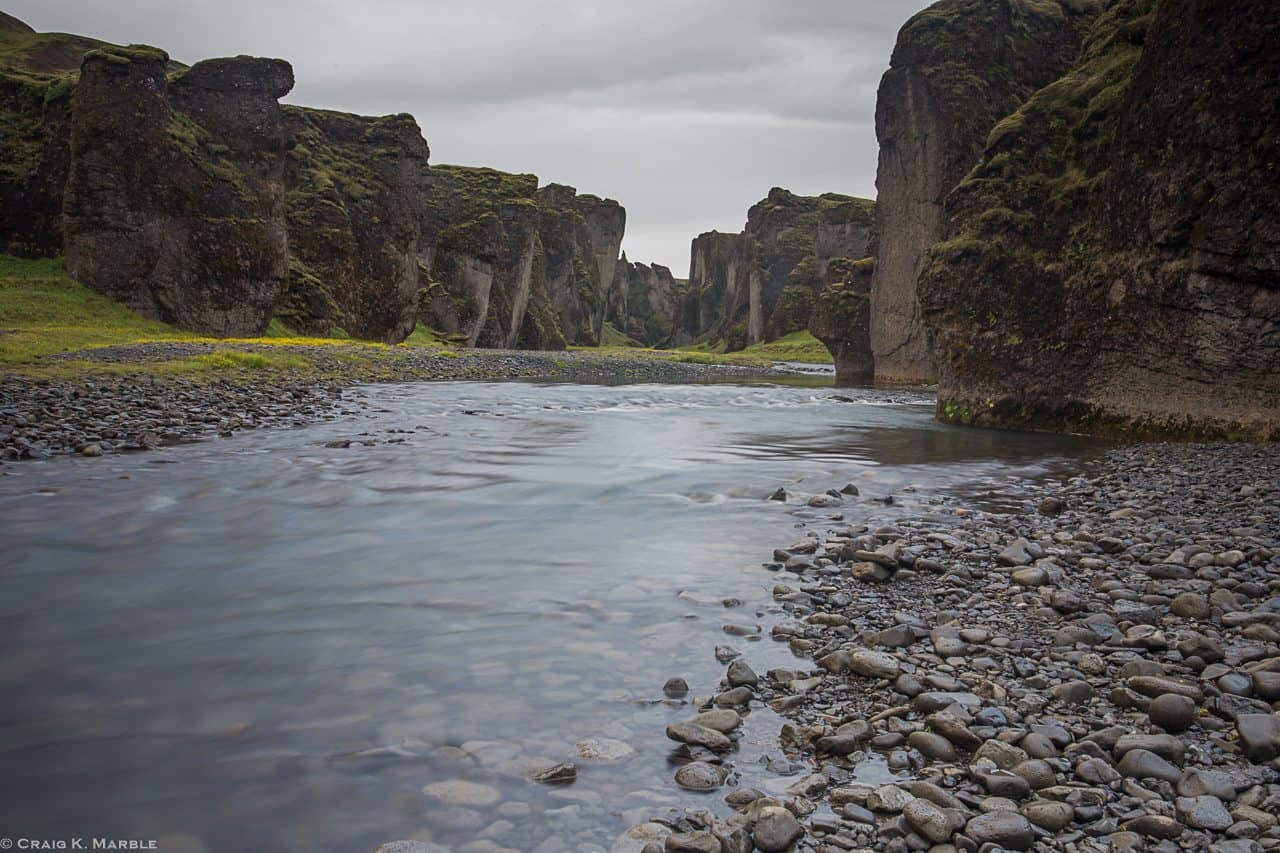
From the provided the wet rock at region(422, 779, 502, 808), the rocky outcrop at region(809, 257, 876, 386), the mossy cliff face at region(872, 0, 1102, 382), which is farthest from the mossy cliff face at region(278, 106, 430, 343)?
the wet rock at region(422, 779, 502, 808)

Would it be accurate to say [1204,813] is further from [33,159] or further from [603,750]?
[33,159]

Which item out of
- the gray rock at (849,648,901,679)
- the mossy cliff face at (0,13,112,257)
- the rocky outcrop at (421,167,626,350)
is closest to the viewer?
the gray rock at (849,648,901,679)

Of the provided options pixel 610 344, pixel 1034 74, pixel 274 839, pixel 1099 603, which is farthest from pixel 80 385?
pixel 610 344

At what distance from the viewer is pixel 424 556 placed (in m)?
8.02

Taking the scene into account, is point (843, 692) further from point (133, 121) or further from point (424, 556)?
point (133, 121)

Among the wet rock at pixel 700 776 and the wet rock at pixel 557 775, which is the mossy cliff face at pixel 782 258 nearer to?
the wet rock at pixel 700 776

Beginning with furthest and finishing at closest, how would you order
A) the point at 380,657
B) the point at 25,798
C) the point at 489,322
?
the point at 489,322 → the point at 380,657 → the point at 25,798

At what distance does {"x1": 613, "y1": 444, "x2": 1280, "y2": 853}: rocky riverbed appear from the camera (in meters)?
3.19

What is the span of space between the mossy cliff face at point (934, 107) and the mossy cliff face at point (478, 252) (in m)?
41.5

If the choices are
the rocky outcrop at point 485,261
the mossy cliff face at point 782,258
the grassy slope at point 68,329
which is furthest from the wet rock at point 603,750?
the mossy cliff face at point 782,258

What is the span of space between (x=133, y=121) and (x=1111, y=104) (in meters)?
47.8

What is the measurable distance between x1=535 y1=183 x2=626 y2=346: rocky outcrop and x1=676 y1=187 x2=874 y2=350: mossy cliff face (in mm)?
24093

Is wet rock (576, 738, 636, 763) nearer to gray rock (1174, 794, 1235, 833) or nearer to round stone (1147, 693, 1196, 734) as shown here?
gray rock (1174, 794, 1235, 833)

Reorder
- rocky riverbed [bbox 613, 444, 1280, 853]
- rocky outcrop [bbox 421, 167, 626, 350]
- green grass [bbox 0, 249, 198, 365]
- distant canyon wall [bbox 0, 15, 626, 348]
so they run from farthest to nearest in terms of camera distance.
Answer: rocky outcrop [bbox 421, 167, 626, 350]
distant canyon wall [bbox 0, 15, 626, 348]
green grass [bbox 0, 249, 198, 365]
rocky riverbed [bbox 613, 444, 1280, 853]
